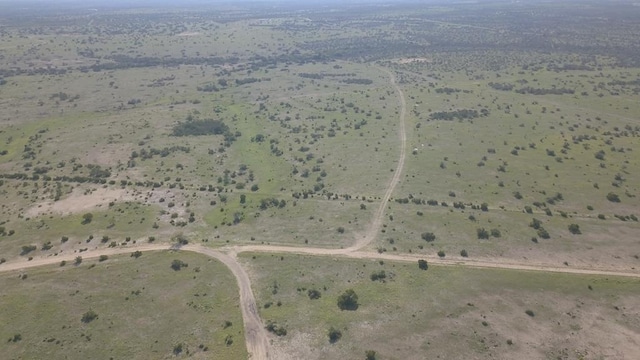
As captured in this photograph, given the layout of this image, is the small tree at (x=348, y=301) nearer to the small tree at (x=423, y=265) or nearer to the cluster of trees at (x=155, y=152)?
the small tree at (x=423, y=265)

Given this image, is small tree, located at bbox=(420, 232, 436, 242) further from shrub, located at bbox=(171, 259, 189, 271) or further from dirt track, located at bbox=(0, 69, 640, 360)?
shrub, located at bbox=(171, 259, 189, 271)

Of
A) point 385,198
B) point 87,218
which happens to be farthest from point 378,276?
point 87,218

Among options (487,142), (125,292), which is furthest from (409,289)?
(487,142)

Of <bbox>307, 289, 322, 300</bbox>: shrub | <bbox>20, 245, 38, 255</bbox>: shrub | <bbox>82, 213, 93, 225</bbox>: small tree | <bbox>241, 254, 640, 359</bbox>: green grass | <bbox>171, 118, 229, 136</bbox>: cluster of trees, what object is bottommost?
<bbox>241, 254, 640, 359</bbox>: green grass

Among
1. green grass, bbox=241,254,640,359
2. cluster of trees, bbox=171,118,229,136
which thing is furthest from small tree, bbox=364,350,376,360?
cluster of trees, bbox=171,118,229,136

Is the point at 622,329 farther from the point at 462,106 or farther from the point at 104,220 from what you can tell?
the point at 462,106

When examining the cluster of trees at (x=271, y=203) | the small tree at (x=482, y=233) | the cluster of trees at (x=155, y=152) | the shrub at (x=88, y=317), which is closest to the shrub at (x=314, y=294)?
the shrub at (x=88, y=317)

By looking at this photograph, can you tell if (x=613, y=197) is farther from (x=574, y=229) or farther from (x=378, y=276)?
(x=378, y=276)

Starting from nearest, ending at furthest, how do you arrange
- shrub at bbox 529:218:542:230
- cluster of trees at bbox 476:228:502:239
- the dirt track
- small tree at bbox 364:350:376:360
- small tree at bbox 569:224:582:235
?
small tree at bbox 364:350:376:360 → the dirt track → cluster of trees at bbox 476:228:502:239 → small tree at bbox 569:224:582:235 → shrub at bbox 529:218:542:230
